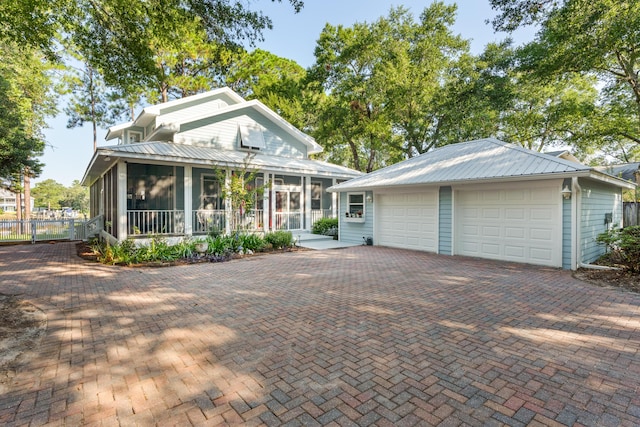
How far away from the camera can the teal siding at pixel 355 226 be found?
12.9 metres

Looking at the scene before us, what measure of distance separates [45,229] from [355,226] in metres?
14.6

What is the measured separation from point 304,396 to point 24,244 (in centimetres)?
1739

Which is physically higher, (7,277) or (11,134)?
(11,134)

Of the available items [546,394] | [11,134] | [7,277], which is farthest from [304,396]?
[11,134]

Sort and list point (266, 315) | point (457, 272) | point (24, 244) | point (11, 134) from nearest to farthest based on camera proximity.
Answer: point (266, 315), point (457, 272), point (24, 244), point (11, 134)

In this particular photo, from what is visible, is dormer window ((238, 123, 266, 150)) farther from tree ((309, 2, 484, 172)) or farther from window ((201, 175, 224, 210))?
tree ((309, 2, 484, 172))

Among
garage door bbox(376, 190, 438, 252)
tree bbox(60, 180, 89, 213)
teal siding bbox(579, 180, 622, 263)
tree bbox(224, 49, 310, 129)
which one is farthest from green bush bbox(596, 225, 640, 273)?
tree bbox(60, 180, 89, 213)

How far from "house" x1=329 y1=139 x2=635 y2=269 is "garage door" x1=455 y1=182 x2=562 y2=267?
0.02 m

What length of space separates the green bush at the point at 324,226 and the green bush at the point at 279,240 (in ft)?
10.6

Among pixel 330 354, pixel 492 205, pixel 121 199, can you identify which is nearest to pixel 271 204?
pixel 121 199

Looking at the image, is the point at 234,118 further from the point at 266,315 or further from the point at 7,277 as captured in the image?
the point at 266,315

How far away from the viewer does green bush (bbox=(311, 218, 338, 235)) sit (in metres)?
14.9

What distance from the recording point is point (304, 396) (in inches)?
106

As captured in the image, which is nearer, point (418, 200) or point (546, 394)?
point (546, 394)
